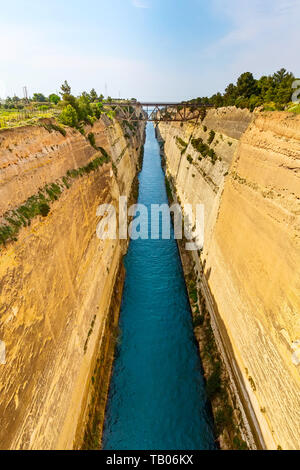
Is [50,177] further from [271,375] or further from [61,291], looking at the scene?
[271,375]

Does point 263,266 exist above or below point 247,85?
below

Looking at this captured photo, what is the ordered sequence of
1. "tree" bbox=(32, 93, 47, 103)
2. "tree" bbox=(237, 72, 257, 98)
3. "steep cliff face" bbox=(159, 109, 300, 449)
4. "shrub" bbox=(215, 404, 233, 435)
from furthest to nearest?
"tree" bbox=(32, 93, 47, 103) → "tree" bbox=(237, 72, 257, 98) → "shrub" bbox=(215, 404, 233, 435) → "steep cliff face" bbox=(159, 109, 300, 449)

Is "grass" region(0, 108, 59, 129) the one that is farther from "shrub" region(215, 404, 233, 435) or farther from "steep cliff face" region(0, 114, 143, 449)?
"shrub" region(215, 404, 233, 435)

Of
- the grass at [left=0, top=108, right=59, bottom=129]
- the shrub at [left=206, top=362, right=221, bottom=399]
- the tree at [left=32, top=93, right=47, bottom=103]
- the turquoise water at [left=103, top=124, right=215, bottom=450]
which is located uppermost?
the tree at [left=32, top=93, right=47, bottom=103]

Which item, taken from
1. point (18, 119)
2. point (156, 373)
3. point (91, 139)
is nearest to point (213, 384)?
point (156, 373)

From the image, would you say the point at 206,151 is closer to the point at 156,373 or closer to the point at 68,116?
the point at 68,116

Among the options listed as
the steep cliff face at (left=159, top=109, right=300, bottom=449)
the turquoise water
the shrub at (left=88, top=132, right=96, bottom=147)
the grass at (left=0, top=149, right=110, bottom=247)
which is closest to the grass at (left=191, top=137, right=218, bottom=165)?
the steep cliff face at (left=159, top=109, right=300, bottom=449)

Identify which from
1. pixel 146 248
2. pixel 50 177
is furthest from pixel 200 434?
pixel 146 248
